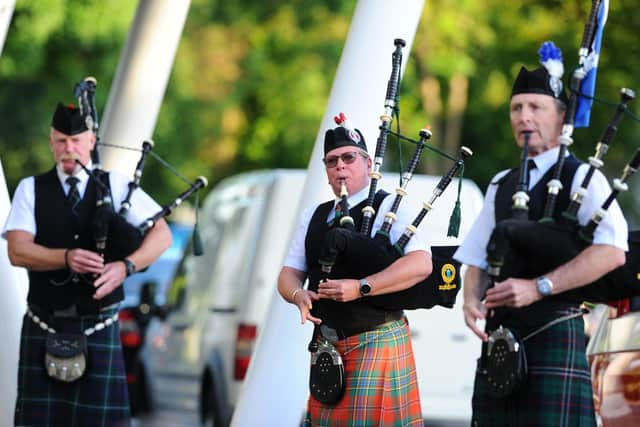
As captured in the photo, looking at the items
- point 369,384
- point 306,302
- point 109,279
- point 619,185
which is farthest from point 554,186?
point 109,279

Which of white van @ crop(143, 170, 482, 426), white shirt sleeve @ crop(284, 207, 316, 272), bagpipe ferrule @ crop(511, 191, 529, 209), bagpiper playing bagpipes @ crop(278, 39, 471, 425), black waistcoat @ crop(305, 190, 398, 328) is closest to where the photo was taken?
bagpipe ferrule @ crop(511, 191, 529, 209)

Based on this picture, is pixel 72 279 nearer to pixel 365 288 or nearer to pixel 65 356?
pixel 65 356

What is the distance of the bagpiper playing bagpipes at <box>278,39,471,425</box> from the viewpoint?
6.09 metres

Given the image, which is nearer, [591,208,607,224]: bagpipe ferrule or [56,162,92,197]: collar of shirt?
[591,208,607,224]: bagpipe ferrule

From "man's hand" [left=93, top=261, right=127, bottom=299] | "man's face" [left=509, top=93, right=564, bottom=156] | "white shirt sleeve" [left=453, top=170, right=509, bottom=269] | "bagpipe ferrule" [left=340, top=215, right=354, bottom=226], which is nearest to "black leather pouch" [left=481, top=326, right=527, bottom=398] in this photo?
"white shirt sleeve" [left=453, top=170, right=509, bottom=269]

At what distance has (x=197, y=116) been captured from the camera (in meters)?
24.4

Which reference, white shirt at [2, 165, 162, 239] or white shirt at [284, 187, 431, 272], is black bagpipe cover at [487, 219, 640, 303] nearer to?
white shirt at [284, 187, 431, 272]

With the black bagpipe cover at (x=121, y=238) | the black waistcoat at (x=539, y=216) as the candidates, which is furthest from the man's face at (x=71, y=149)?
the black waistcoat at (x=539, y=216)

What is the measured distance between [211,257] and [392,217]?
6114 millimetres

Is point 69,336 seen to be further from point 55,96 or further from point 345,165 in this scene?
point 55,96

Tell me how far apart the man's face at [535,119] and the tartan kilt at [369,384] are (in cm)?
115

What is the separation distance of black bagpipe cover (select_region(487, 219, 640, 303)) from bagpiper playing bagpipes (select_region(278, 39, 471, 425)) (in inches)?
29.2

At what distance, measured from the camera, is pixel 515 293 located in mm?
5273

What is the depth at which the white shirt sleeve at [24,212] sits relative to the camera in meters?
7.17
